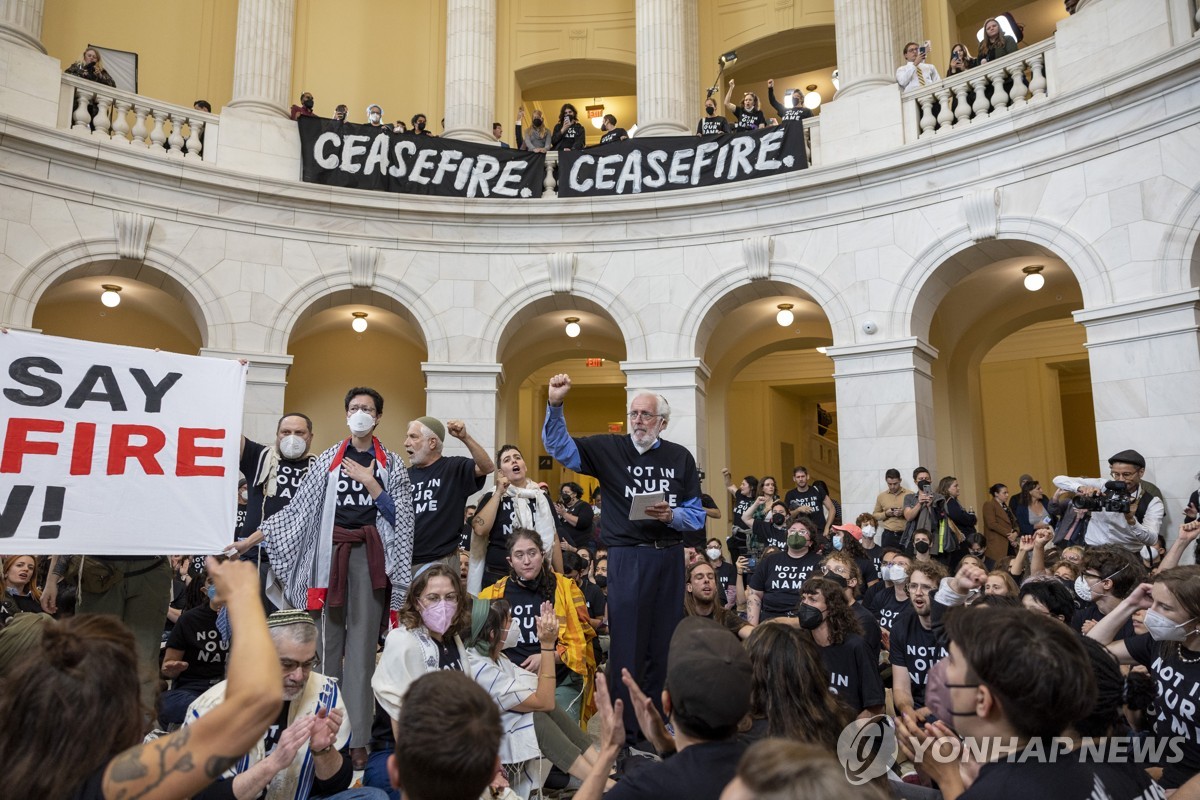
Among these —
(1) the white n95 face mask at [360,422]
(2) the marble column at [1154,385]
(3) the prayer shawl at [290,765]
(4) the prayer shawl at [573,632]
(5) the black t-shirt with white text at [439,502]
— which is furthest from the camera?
(2) the marble column at [1154,385]

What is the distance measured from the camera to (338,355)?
54.9ft

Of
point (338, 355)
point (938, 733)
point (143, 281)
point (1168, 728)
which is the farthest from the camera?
point (338, 355)

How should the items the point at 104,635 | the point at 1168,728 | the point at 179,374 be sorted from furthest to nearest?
the point at 179,374, the point at 1168,728, the point at 104,635

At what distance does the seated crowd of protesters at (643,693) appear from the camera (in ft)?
6.33

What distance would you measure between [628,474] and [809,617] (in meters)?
1.36

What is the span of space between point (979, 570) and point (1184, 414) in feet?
19.7

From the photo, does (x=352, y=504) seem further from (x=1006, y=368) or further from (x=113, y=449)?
(x=1006, y=368)

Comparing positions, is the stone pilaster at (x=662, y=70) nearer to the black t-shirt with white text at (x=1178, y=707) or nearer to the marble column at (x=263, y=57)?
the marble column at (x=263, y=57)

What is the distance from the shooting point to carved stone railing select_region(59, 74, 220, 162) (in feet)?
40.0

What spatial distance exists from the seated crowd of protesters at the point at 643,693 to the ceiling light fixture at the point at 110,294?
6954 mm

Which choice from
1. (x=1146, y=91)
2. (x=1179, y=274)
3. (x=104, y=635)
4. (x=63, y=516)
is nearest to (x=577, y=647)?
(x=63, y=516)

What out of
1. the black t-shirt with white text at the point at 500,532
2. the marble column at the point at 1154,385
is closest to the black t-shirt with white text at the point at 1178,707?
the black t-shirt with white text at the point at 500,532

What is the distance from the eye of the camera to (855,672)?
5.06 m

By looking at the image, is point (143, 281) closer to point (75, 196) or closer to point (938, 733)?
point (75, 196)
